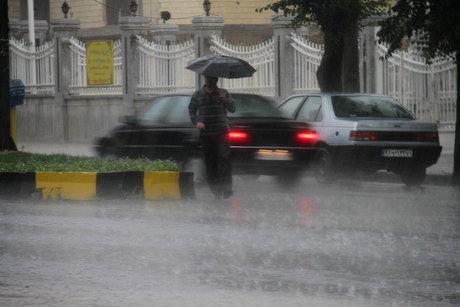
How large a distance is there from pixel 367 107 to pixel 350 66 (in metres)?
5.23

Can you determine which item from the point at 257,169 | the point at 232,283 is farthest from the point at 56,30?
the point at 232,283

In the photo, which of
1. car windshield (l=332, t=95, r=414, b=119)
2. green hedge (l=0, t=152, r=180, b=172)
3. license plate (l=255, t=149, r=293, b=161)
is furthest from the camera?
car windshield (l=332, t=95, r=414, b=119)

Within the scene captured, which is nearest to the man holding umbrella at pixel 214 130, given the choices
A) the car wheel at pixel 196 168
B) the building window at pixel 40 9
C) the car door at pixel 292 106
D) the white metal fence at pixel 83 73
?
the car wheel at pixel 196 168

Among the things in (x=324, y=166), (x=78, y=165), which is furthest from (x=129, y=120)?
(x=78, y=165)

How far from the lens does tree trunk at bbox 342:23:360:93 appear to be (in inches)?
952

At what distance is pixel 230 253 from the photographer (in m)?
10.6

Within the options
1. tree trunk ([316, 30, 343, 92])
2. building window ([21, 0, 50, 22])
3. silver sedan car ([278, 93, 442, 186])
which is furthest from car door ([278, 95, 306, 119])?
building window ([21, 0, 50, 22])

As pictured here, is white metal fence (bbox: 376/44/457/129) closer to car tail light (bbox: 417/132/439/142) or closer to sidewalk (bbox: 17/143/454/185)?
sidewalk (bbox: 17/143/454/185)

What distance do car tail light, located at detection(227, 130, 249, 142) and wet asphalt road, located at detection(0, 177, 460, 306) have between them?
2086 millimetres

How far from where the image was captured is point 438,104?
24.8 meters

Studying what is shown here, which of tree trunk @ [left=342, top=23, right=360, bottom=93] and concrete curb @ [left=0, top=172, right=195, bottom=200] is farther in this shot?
tree trunk @ [left=342, top=23, right=360, bottom=93]

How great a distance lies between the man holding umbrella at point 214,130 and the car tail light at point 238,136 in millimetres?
1646

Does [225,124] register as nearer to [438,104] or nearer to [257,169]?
[257,169]

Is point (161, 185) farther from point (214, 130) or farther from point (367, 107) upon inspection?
point (367, 107)
